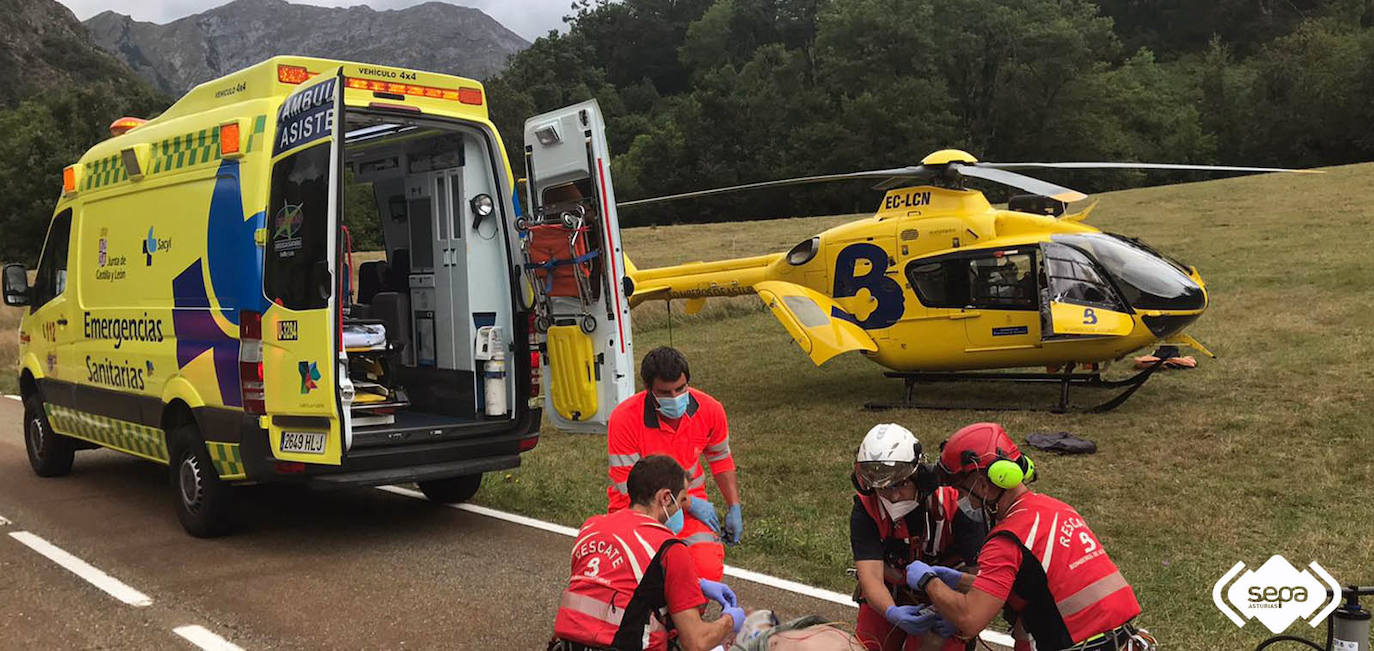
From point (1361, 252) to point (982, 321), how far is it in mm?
14067

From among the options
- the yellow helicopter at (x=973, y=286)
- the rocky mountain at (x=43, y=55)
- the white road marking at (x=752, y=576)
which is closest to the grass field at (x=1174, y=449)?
the white road marking at (x=752, y=576)

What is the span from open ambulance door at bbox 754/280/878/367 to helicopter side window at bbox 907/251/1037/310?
35.8 inches

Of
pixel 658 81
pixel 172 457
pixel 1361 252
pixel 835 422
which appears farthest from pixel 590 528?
pixel 658 81

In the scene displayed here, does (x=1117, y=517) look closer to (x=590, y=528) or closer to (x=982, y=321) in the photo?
(x=982, y=321)

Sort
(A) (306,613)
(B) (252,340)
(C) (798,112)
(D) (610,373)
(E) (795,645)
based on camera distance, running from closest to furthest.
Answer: (E) (795,645), (A) (306,613), (B) (252,340), (D) (610,373), (C) (798,112)

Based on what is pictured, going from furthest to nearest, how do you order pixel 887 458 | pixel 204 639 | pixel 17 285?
pixel 17 285 < pixel 204 639 < pixel 887 458

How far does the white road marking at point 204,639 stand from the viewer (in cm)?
473

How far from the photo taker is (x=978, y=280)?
11.1 m

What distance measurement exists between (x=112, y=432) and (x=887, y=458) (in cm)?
650

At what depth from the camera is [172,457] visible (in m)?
6.76

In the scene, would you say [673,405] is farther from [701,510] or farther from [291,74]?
[291,74]

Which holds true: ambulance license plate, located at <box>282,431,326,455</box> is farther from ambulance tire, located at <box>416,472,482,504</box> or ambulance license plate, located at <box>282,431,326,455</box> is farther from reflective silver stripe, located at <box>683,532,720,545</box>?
reflective silver stripe, located at <box>683,532,720,545</box>

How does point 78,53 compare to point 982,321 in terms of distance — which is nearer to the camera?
point 982,321

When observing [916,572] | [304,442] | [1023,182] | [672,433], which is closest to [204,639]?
[304,442]
